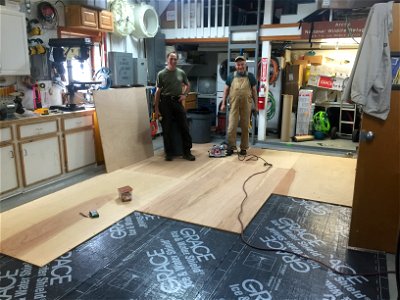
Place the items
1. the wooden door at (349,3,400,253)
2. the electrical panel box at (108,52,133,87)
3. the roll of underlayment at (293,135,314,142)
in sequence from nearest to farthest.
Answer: the wooden door at (349,3,400,253), the electrical panel box at (108,52,133,87), the roll of underlayment at (293,135,314,142)

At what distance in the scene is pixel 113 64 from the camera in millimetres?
5730

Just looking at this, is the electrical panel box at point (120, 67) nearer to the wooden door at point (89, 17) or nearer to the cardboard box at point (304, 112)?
the wooden door at point (89, 17)

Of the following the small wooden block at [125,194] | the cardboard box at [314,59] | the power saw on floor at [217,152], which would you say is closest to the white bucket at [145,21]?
the power saw on floor at [217,152]

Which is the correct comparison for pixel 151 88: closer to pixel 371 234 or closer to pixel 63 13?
pixel 63 13

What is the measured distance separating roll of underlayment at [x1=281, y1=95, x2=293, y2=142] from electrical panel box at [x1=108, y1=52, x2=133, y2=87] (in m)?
3.07

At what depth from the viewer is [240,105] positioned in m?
5.55

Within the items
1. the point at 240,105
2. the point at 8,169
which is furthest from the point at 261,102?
the point at 8,169

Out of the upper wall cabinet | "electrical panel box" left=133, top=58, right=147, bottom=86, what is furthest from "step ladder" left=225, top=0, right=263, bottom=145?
the upper wall cabinet

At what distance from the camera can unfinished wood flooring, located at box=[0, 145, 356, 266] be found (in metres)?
2.90

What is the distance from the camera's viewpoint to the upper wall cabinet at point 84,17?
194 inches

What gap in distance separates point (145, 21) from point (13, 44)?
3.14m

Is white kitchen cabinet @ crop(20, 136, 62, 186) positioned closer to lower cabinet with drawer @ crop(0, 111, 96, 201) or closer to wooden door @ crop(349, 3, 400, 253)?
lower cabinet with drawer @ crop(0, 111, 96, 201)

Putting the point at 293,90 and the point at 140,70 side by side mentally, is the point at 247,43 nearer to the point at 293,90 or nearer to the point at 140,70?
the point at 293,90

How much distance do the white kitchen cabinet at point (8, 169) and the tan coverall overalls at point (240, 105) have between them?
3301 millimetres
